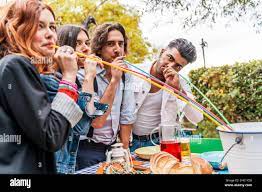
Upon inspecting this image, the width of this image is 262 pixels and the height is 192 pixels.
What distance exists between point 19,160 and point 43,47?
24 cm

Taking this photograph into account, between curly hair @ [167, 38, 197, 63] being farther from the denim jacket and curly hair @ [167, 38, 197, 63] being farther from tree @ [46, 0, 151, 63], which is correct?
the denim jacket

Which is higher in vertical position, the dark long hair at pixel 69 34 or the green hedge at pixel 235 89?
the dark long hair at pixel 69 34

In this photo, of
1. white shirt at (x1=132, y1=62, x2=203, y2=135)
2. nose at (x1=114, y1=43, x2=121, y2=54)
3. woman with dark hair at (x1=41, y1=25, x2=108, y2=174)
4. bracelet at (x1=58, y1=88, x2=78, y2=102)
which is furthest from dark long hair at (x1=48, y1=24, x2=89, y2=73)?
bracelet at (x1=58, y1=88, x2=78, y2=102)

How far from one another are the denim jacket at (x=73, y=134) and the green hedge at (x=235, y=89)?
33cm

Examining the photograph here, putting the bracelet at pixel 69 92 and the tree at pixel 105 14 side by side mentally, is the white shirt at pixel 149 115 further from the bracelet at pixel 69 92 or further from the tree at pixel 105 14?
the bracelet at pixel 69 92

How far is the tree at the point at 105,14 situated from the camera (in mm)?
989

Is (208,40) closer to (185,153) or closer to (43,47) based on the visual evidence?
(185,153)

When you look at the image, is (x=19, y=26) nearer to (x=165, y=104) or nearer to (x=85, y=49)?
(x=85, y=49)

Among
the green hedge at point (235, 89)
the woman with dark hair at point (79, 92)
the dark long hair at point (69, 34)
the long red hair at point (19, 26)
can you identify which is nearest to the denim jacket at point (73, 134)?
the woman with dark hair at point (79, 92)

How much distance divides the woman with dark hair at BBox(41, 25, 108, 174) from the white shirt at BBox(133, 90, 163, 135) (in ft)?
0.51

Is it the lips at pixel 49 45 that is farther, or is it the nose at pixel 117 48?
the nose at pixel 117 48

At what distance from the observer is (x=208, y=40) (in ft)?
3.19

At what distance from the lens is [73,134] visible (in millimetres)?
896
